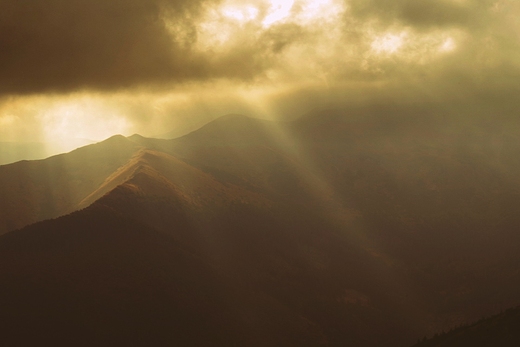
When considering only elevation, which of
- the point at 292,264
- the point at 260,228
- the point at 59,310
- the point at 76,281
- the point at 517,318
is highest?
the point at 260,228

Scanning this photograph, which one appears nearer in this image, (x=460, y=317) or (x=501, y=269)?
(x=460, y=317)

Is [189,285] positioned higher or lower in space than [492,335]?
higher

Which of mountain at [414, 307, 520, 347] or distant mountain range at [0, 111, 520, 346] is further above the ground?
distant mountain range at [0, 111, 520, 346]

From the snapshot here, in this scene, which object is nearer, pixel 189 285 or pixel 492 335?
pixel 492 335

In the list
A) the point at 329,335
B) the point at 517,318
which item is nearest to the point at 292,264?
the point at 329,335

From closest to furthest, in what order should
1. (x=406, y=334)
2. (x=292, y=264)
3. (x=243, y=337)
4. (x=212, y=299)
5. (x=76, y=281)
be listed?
(x=76, y=281), (x=243, y=337), (x=212, y=299), (x=406, y=334), (x=292, y=264)

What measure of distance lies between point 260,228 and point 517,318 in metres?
123

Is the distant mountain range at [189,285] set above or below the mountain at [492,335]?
above

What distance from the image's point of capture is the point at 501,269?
195125mm

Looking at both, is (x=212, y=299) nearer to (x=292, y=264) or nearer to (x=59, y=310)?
(x=59, y=310)

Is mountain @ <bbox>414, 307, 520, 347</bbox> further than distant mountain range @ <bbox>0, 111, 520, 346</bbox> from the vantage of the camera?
No

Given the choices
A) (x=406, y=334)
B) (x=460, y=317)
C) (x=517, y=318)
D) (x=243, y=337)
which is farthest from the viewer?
(x=460, y=317)

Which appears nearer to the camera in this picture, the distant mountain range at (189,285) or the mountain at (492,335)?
the mountain at (492,335)

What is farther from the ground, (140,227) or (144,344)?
(140,227)
